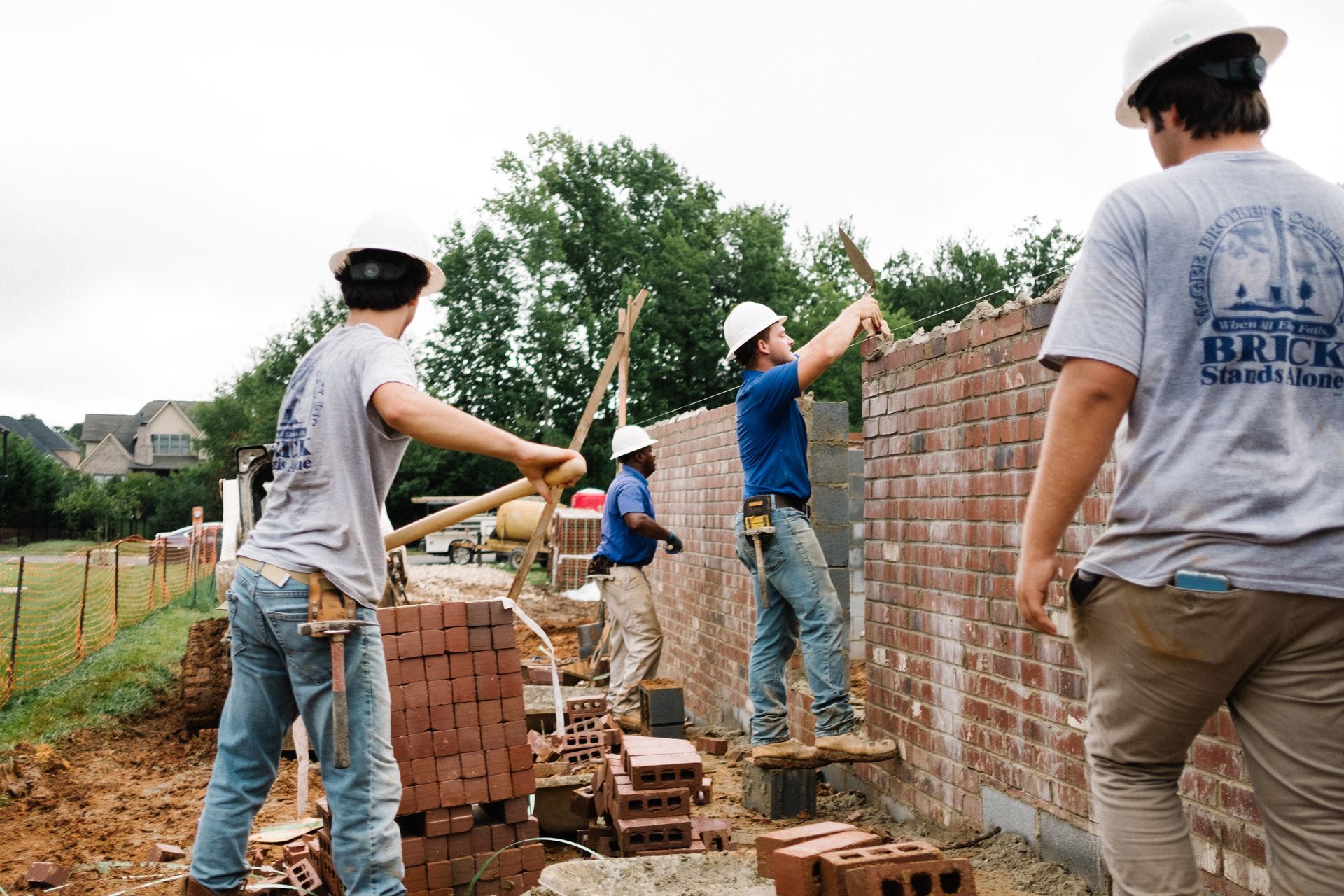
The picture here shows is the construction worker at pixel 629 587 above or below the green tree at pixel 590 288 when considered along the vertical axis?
below

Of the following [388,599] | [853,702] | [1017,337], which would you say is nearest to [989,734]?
[1017,337]

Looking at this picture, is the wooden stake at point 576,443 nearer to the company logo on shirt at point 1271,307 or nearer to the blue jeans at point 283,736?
the blue jeans at point 283,736

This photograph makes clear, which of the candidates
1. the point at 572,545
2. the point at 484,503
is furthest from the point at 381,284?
the point at 572,545

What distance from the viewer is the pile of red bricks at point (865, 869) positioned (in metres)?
2.88

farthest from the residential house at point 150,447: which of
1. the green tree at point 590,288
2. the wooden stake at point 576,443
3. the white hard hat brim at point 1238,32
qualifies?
the white hard hat brim at point 1238,32

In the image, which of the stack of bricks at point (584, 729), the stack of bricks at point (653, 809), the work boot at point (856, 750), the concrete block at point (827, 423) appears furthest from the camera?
the concrete block at point (827, 423)

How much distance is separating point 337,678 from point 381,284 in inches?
44.6

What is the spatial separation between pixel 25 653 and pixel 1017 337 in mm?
10192

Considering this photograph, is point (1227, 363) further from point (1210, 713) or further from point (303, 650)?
point (303, 650)

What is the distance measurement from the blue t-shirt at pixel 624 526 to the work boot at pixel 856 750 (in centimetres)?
331

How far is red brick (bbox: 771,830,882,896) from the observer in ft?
9.87

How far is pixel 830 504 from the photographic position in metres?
6.40

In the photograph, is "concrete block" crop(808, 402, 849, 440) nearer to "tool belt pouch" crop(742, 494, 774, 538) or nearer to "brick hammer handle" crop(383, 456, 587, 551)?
"tool belt pouch" crop(742, 494, 774, 538)

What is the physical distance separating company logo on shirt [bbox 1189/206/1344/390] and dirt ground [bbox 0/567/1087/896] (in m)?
2.25
